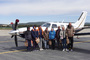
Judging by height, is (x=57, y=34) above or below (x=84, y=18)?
below

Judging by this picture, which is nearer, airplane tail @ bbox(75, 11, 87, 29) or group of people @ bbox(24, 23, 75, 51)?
group of people @ bbox(24, 23, 75, 51)

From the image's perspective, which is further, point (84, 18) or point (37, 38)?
point (84, 18)

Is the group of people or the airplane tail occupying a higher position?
the airplane tail

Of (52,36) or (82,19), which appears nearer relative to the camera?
(52,36)

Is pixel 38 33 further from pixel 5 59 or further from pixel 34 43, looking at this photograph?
pixel 5 59

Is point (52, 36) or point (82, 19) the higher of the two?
point (82, 19)

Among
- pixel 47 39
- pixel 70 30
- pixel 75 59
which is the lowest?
pixel 75 59

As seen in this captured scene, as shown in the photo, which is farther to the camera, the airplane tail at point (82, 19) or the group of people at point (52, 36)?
the airplane tail at point (82, 19)

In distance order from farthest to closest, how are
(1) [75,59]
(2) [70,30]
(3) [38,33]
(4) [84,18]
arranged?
(4) [84,18]
(3) [38,33]
(2) [70,30]
(1) [75,59]

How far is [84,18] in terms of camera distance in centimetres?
1936

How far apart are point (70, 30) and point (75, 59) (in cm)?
277

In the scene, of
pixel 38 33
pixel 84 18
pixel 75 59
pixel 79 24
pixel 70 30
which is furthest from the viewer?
pixel 84 18

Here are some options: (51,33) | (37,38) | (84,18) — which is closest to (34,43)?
(37,38)

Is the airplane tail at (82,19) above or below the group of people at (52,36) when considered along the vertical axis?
above
